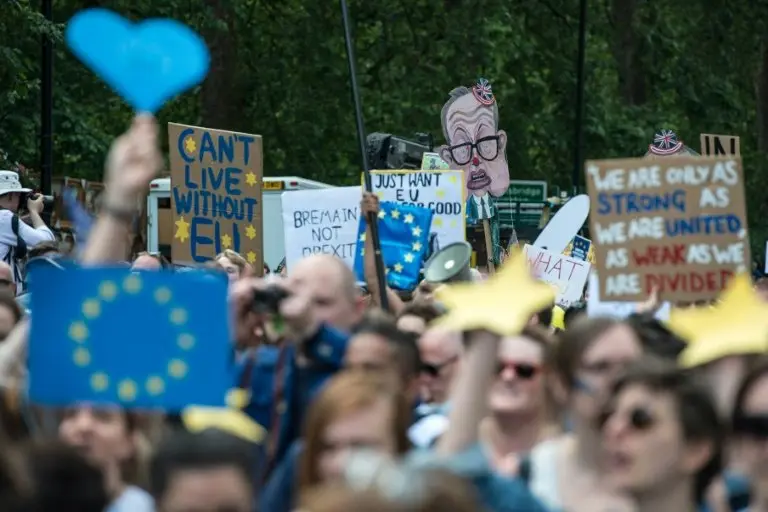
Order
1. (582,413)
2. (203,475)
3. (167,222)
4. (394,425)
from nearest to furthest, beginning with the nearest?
(203,475), (394,425), (582,413), (167,222)

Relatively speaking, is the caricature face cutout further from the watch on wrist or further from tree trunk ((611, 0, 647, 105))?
tree trunk ((611, 0, 647, 105))

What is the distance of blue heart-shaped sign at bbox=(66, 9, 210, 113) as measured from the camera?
5.99 meters

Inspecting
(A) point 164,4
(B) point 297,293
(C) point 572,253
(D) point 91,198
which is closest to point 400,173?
(C) point 572,253

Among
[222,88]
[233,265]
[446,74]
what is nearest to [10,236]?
[233,265]

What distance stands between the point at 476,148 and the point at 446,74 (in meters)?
12.4

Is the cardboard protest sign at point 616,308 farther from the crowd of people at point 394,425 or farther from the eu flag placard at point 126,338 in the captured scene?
the eu flag placard at point 126,338

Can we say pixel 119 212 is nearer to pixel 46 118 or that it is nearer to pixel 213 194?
pixel 213 194

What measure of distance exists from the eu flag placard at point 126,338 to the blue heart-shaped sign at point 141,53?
64 cm

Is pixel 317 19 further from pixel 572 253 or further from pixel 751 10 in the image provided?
pixel 572 253

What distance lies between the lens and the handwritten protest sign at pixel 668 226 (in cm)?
819

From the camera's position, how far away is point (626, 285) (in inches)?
321

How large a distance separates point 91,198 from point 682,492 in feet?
54.9

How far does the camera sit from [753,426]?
523cm

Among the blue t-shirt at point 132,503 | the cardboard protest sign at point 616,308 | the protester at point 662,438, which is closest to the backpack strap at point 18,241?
the cardboard protest sign at point 616,308
